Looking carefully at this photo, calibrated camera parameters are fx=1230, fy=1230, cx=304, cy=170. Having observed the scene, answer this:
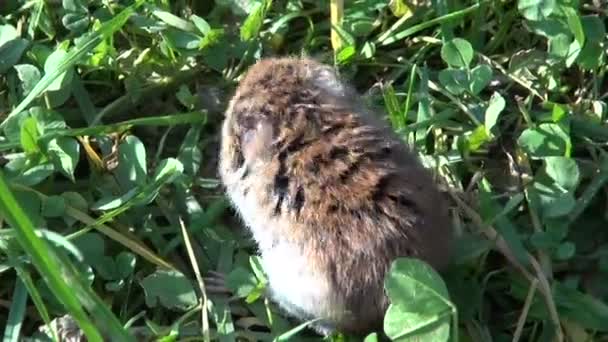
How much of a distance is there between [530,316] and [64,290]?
1671 millimetres

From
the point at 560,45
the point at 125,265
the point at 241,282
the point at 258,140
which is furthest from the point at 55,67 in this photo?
the point at 560,45

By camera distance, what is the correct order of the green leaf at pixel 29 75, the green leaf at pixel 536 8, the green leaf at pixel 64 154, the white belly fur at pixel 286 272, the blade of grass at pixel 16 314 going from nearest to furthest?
the white belly fur at pixel 286 272, the blade of grass at pixel 16 314, the green leaf at pixel 64 154, the green leaf at pixel 29 75, the green leaf at pixel 536 8

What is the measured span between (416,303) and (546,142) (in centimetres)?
99

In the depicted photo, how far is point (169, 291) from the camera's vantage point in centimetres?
427

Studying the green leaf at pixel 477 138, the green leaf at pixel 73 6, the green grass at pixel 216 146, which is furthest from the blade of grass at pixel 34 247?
the green leaf at pixel 477 138

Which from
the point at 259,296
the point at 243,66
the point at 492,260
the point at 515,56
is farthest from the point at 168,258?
the point at 515,56

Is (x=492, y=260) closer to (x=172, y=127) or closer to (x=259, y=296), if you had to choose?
(x=259, y=296)

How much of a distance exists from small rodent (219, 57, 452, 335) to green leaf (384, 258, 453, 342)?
6 cm

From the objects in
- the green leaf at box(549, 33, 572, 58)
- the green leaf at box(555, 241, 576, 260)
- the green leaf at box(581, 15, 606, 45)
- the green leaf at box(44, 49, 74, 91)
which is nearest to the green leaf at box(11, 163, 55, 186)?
the green leaf at box(44, 49, 74, 91)

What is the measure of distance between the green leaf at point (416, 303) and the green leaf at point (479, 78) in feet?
3.33

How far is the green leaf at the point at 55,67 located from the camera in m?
4.47

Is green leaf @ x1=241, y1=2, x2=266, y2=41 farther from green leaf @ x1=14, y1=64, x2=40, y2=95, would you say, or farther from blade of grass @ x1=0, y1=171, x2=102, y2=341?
blade of grass @ x1=0, y1=171, x2=102, y2=341

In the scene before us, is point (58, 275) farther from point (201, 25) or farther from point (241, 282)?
point (201, 25)

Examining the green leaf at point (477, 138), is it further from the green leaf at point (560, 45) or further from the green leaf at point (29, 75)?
the green leaf at point (29, 75)
